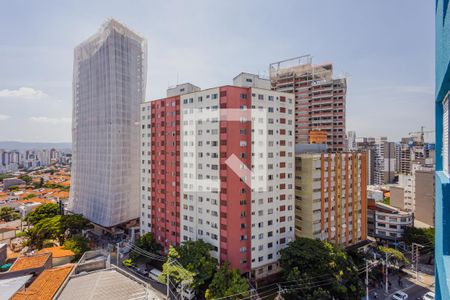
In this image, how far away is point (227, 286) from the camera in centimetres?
2117

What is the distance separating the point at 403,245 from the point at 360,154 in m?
15.6

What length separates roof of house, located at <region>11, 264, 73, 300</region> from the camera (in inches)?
673

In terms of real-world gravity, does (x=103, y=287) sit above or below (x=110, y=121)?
below

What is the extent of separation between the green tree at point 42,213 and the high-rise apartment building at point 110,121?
158 inches

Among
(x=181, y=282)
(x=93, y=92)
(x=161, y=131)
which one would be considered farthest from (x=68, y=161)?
(x=181, y=282)

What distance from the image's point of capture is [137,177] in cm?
4272

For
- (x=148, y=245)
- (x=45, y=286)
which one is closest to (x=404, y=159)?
(x=148, y=245)

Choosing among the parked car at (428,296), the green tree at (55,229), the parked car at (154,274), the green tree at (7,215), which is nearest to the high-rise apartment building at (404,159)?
the parked car at (428,296)

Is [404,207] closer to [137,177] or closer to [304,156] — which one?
[304,156]

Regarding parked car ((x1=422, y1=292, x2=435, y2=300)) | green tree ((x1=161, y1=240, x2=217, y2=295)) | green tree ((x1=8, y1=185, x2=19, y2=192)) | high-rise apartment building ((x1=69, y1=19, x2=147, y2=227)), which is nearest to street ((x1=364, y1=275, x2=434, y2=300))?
parked car ((x1=422, y1=292, x2=435, y2=300))

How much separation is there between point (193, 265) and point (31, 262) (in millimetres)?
16107

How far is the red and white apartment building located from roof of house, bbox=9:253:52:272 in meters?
12.4

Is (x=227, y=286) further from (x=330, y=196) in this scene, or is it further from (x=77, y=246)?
(x=77, y=246)

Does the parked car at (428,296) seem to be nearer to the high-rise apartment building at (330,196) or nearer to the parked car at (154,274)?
the high-rise apartment building at (330,196)
